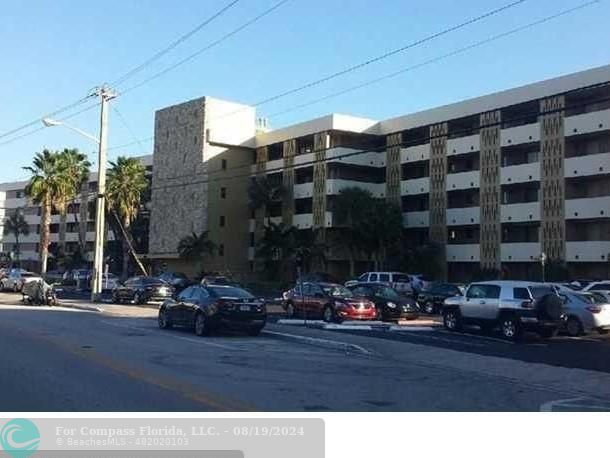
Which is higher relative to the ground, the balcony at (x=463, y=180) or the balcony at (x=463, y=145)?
the balcony at (x=463, y=145)

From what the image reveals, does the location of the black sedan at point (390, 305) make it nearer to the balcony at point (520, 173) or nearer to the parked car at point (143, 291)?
the parked car at point (143, 291)

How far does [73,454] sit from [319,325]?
18.6 meters

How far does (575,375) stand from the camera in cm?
1402

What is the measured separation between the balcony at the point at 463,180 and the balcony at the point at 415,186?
2.35 meters

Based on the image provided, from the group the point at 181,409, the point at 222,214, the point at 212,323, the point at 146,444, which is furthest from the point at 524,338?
the point at 222,214

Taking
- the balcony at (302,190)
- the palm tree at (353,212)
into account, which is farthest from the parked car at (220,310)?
the balcony at (302,190)

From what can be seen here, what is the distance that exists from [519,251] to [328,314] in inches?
1046

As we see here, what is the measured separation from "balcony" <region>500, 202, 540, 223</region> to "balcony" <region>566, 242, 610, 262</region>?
134 inches

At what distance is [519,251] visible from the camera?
49.1 meters

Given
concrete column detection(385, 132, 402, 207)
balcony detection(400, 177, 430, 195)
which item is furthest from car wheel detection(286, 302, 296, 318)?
concrete column detection(385, 132, 402, 207)

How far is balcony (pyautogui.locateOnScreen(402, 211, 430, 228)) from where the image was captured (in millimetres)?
57438

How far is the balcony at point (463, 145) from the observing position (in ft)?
175

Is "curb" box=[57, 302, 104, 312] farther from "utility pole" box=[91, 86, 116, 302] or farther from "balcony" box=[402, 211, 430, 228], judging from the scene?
"balcony" box=[402, 211, 430, 228]

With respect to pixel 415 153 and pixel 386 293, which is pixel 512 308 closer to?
pixel 386 293
